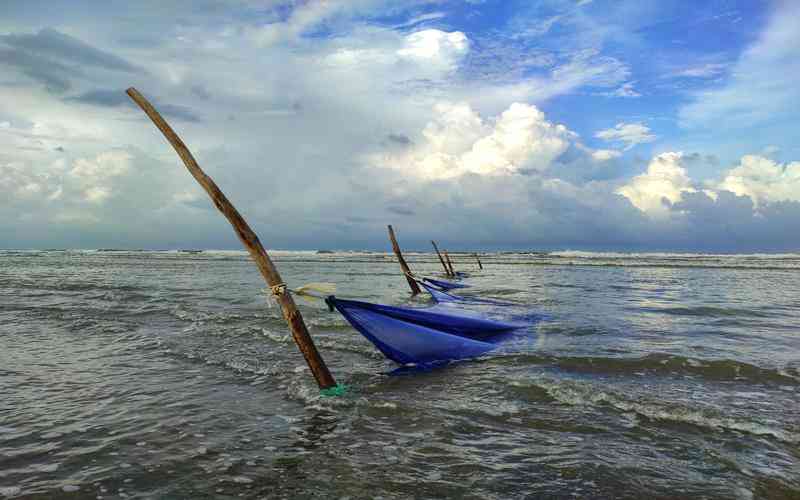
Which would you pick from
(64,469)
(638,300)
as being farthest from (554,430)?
(638,300)

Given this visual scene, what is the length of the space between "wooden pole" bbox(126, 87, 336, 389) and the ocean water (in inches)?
25.5

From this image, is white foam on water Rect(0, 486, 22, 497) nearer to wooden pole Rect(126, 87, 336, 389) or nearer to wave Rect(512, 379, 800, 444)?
wooden pole Rect(126, 87, 336, 389)

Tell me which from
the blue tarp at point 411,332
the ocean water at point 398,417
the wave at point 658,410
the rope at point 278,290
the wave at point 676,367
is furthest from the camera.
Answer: the blue tarp at point 411,332

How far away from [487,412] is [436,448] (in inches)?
48.8

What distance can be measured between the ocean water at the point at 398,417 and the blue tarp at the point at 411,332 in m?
0.37

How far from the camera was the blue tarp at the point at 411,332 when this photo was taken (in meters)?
7.17

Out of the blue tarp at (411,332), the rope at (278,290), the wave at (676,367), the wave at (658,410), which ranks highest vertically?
the rope at (278,290)

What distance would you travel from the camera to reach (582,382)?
21.6 feet

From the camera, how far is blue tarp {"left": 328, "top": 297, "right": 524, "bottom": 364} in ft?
23.5

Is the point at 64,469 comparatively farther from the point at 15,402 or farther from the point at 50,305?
the point at 50,305

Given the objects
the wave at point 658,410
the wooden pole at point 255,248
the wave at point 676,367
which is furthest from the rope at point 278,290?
the wave at point 676,367

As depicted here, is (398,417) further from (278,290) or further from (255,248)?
(255,248)

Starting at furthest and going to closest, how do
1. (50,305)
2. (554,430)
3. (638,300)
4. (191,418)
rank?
1. (638,300)
2. (50,305)
3. (191,418)
4. (554,430)

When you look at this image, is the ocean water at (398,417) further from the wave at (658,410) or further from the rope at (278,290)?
the rope at (278,290)
